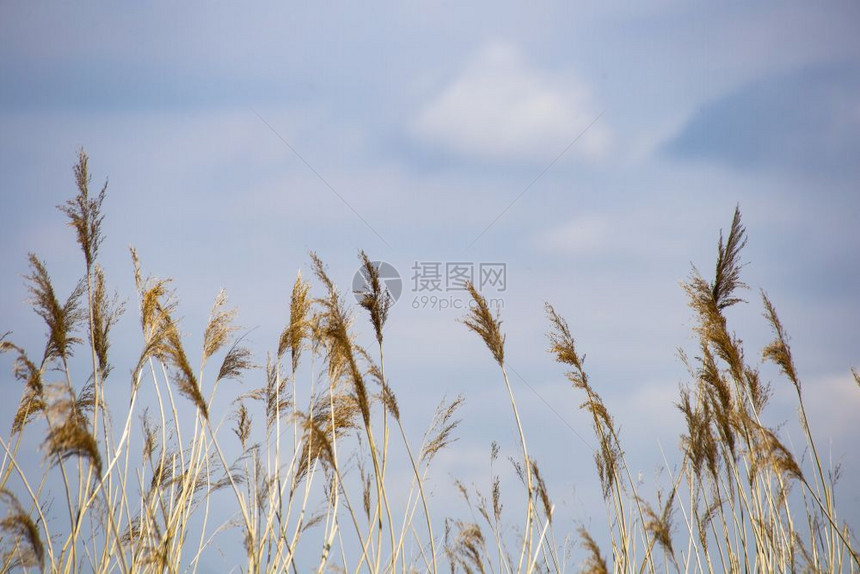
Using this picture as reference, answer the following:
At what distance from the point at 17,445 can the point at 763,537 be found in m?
4.02

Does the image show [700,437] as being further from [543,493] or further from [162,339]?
[162,339]

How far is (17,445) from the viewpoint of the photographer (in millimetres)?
3699

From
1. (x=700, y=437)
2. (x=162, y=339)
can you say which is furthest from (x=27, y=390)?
(x=700, y=437)

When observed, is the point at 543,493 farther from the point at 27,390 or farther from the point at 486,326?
the point at 27,390

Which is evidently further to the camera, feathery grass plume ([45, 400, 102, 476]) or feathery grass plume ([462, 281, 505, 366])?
feathery grass plume ([462, 281, 505, 366])

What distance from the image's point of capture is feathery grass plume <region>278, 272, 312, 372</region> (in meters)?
3.75

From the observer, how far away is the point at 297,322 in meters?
3.73

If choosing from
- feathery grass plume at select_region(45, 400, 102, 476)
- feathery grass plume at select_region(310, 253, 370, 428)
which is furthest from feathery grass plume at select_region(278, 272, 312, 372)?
feathery grass plume at select_region(45, 400, 102, 476)

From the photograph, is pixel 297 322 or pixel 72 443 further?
pixel 297 322

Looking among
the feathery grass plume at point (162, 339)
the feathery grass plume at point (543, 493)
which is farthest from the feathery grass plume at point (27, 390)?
the feathery grass plume at point (543, 493)

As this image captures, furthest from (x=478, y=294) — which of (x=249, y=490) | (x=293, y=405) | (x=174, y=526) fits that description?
(x=174, y=526)

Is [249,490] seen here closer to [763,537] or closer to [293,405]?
[293,405]

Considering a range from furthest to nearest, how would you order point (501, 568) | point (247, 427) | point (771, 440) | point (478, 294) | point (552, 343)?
1. point (247, 427)
2. point (501, 568)
3. point (552, 343)
4. point (478, 294)
5. point (771, 440)

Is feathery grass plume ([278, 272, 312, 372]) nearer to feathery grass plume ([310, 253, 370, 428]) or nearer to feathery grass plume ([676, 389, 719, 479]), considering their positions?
feathery grass plume ([310, 253, 370, 428])
